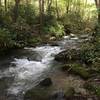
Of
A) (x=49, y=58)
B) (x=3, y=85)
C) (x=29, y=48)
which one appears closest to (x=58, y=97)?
(x=3, y=85)

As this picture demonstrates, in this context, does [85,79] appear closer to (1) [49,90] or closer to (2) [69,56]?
(1) [49,90]

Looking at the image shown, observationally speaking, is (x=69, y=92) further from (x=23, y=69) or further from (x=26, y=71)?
(x=23, y=69)

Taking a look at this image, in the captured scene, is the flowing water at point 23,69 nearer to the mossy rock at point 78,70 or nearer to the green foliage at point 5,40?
the green foliage at point 5,40

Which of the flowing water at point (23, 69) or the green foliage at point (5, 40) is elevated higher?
the green foliage at point (5, 40)

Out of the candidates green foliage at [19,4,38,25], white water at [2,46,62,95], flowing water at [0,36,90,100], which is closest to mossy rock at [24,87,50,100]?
flowing water at [0,36,90,100]

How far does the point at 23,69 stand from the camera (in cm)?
1209

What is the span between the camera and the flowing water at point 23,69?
918 cm

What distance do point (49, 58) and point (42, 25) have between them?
1120 cm

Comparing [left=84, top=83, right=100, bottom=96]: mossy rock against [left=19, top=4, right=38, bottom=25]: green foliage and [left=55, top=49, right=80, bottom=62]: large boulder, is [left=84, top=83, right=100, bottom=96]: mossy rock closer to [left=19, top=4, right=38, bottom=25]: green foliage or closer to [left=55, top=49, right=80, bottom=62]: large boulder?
[left=55, top=49, right=80, bottom=62]: large boulder

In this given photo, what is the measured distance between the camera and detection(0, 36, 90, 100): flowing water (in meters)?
9.18

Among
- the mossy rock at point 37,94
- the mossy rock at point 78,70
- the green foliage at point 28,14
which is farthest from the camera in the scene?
the green foliage at point 28,14

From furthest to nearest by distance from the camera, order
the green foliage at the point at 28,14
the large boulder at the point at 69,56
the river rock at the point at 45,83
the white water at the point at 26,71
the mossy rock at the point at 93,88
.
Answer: the green foliage at the point at 28,14
the large boulder at the point at 69,56
the white water at the point at 26,71
the river rock at the point at 45,83
the mossy rock at the point at 93,88

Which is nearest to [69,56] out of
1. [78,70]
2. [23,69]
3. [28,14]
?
[78,70]

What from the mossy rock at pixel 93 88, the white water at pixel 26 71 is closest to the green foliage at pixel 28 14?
the white water at pixel 26 71
